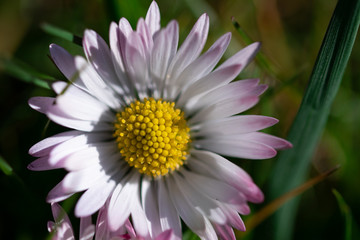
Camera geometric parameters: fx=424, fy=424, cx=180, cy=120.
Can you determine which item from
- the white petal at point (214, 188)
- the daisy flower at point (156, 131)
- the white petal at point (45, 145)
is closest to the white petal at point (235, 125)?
the daisy flower at point (156, 131)

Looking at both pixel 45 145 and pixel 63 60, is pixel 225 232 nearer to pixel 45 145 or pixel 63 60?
pixel 45 145

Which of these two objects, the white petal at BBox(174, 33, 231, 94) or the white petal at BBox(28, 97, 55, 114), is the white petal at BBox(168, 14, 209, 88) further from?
the white petal at BBox(28, 97, 55, 114)

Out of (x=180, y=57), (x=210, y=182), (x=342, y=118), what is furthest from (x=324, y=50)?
(x=342, y=118)

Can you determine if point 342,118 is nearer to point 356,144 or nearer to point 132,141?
point 356,144

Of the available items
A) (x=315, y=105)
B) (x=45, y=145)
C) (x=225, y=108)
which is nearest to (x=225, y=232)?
(x=225, y=108)

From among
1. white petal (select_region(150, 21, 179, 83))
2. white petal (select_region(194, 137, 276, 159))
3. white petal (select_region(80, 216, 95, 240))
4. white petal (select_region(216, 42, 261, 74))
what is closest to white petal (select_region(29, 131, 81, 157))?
white petal (select_region(80, 216, 95, 240))

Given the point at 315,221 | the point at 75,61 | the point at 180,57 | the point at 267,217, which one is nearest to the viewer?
the point at 75,61
